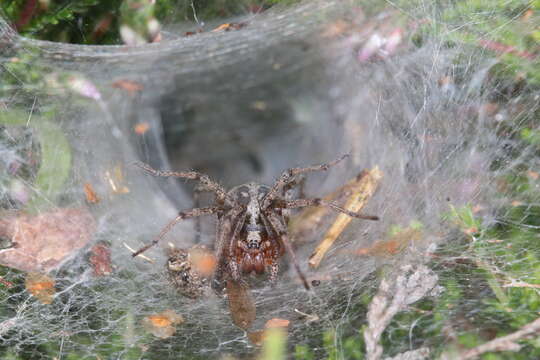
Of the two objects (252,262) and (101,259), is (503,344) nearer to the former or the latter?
(252,262)

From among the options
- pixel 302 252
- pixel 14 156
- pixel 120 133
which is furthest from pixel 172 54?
pixel 302 252

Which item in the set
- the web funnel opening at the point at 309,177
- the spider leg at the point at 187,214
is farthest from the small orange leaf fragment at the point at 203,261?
the spider leg at the point at 187,214

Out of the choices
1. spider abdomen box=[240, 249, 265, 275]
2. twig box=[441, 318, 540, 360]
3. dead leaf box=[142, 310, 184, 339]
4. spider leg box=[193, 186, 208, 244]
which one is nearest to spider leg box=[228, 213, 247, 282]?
spider abdomen box=[240, 249, 265, 275]

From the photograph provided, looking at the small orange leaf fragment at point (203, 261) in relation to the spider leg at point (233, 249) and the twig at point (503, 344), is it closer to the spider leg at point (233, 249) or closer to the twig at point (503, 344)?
the spider leg at point (233, 249)

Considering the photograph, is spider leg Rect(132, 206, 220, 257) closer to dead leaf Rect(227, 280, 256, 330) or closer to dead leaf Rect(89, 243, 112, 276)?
dead leaf Rect(89, 243, 112, 276)

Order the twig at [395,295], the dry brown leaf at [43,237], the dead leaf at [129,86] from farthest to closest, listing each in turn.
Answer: the dead leaf at [129,86] < the dry brown leaf at [43,237] < the twig at [395,295]

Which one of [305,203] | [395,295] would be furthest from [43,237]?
[395,295]

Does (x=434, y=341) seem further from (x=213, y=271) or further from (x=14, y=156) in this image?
(x=14, y=156)
